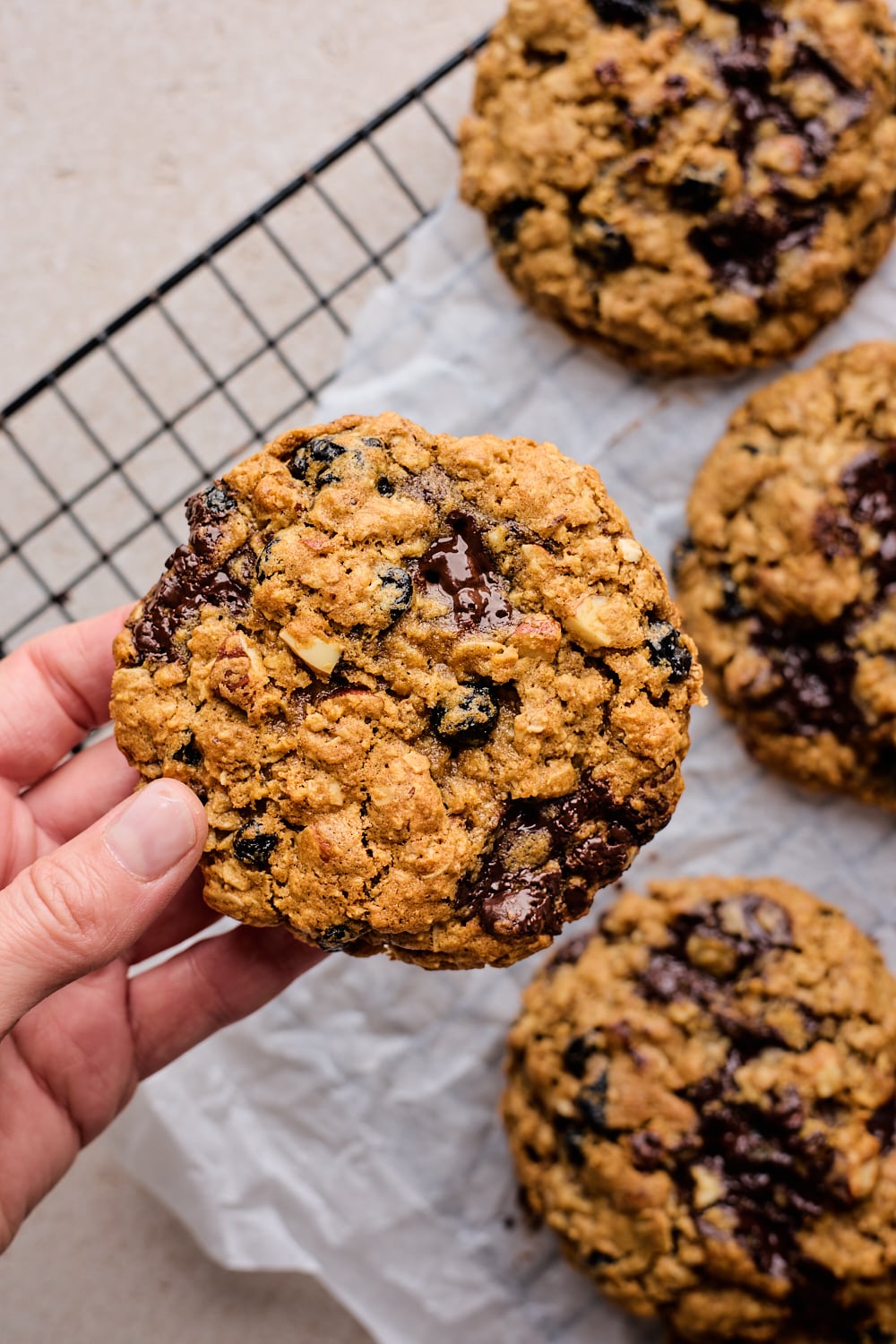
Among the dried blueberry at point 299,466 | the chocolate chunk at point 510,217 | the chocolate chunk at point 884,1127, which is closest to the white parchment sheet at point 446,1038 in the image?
the chocolate chunk at point 510,217

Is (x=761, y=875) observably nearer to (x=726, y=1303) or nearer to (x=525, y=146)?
(x=726, y=1303)

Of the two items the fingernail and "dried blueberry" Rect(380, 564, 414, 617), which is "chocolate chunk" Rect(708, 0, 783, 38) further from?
the fingernail

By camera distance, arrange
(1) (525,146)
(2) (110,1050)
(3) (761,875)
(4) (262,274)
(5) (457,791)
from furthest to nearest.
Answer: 1. (4) (262,274)
2. (3) (761,875)
3. (1) (525,146)
4. (2) (110,1050)
5. (5) (457,791)

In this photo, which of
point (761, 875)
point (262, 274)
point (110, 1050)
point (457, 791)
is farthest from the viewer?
point (262, 274)

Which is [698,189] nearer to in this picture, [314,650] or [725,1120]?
[314,650]

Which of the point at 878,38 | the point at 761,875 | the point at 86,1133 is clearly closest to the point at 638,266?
the point at 878,38

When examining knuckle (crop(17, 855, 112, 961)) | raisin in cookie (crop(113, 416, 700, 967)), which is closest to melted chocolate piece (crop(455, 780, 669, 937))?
raisin in cookie (crop(113, 416, 700, 967))
